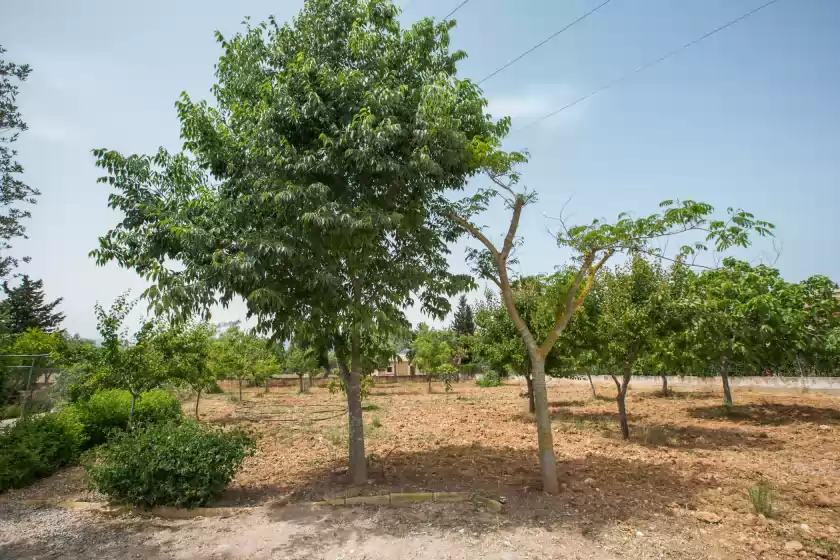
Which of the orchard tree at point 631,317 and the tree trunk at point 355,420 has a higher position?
the orchard tree at point 631,317

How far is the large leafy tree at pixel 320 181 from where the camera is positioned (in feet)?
22.5

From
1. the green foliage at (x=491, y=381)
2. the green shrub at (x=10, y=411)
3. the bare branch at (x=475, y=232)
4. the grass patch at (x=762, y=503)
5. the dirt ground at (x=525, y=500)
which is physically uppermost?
the bare branch at (x=475, y=232)

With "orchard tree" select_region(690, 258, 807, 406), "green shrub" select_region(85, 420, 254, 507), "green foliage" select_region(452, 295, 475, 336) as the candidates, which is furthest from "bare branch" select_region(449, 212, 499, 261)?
"green foliage" select_region(452, 295, 475, 336)

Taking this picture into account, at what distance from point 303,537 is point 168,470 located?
2602 mm

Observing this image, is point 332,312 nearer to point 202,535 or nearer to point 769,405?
point 202,535

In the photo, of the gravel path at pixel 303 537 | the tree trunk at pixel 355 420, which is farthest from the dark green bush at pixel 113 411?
the tree trunk at pixel 355 420

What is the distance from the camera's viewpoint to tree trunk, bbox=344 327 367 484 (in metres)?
8.13

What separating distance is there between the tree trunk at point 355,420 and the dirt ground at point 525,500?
29cm

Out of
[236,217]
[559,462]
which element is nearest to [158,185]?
[236,217]

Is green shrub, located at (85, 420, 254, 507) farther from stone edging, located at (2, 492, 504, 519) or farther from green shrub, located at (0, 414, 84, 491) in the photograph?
green shrub, located at (0, 414, 84, 491)

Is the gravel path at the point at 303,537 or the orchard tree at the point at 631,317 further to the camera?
the orchard tree at the point at 631,317

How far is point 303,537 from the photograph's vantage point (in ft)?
19.2

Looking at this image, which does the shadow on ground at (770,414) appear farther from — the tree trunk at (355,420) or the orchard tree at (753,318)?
the tree trunk at (355,420)

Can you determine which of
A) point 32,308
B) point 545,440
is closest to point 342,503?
point 545,440
